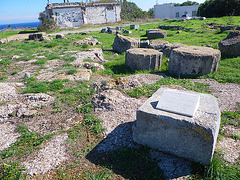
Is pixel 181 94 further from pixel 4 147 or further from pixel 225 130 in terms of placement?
pixel 4 147

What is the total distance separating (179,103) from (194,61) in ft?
13.1

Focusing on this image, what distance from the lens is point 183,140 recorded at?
2818 mm

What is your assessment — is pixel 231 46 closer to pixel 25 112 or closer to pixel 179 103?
pixel 179 103

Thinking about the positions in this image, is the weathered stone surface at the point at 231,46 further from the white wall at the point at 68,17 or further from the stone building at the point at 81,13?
the white wall at the point at 68,17

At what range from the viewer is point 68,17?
95.6 ft

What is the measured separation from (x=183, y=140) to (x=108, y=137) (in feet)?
4.89

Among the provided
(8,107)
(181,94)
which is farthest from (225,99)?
(8,107)

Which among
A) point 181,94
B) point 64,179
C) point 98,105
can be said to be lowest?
point 64,179

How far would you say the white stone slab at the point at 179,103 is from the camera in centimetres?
282

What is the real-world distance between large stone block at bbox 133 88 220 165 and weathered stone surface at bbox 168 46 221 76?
347 cm

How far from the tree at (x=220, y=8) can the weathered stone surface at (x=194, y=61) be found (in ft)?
78.6

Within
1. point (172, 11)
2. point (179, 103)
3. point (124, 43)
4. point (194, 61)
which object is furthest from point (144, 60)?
point (172, 11)

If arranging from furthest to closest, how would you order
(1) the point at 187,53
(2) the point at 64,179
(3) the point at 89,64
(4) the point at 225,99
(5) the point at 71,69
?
(3) the point at 89,64
(5) the point at 71,69
(1) the point at 187,53
(4) the point at 225,99
(2) the point at 64,179

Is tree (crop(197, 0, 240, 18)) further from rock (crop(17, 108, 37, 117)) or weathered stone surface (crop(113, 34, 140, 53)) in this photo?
rock (crop(17, 108, 37, 117))
